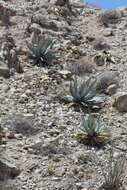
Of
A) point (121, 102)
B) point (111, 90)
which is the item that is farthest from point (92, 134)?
point (111, 90)

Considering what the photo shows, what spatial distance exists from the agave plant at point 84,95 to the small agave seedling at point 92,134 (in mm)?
1713

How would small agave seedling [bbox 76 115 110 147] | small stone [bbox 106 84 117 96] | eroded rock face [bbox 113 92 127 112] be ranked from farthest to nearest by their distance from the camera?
small stone [bbox 106 84 117 96] → eroded rock face [bbox 113 92 127 112] → small agave seedling [bbox 76 115 110 147]

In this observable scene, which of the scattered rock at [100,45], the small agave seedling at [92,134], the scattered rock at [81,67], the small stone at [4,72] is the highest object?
the scattered rock at [100,45]

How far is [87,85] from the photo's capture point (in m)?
12.9

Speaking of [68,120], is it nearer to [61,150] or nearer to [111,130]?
[111,130]

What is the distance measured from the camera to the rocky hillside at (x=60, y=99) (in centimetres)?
938

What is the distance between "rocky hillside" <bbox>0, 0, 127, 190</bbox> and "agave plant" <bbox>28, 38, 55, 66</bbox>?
0.02 meters

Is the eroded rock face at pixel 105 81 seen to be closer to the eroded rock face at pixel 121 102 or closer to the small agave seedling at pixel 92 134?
the eroded rock face at pixel 121 102

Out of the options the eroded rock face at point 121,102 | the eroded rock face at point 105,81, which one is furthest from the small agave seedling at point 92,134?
the eroded rock face at point 105,81

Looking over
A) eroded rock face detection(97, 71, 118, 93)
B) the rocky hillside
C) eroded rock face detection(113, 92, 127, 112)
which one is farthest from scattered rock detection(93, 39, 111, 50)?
eroded rock face detection(113, 92, 127, 112)

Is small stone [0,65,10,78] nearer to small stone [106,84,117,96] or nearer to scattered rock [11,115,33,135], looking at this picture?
small stone [106,84,117,96]

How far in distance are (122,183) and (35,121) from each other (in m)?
2.53

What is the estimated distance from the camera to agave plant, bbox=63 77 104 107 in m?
12.7

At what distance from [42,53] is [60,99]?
7.95 feet
